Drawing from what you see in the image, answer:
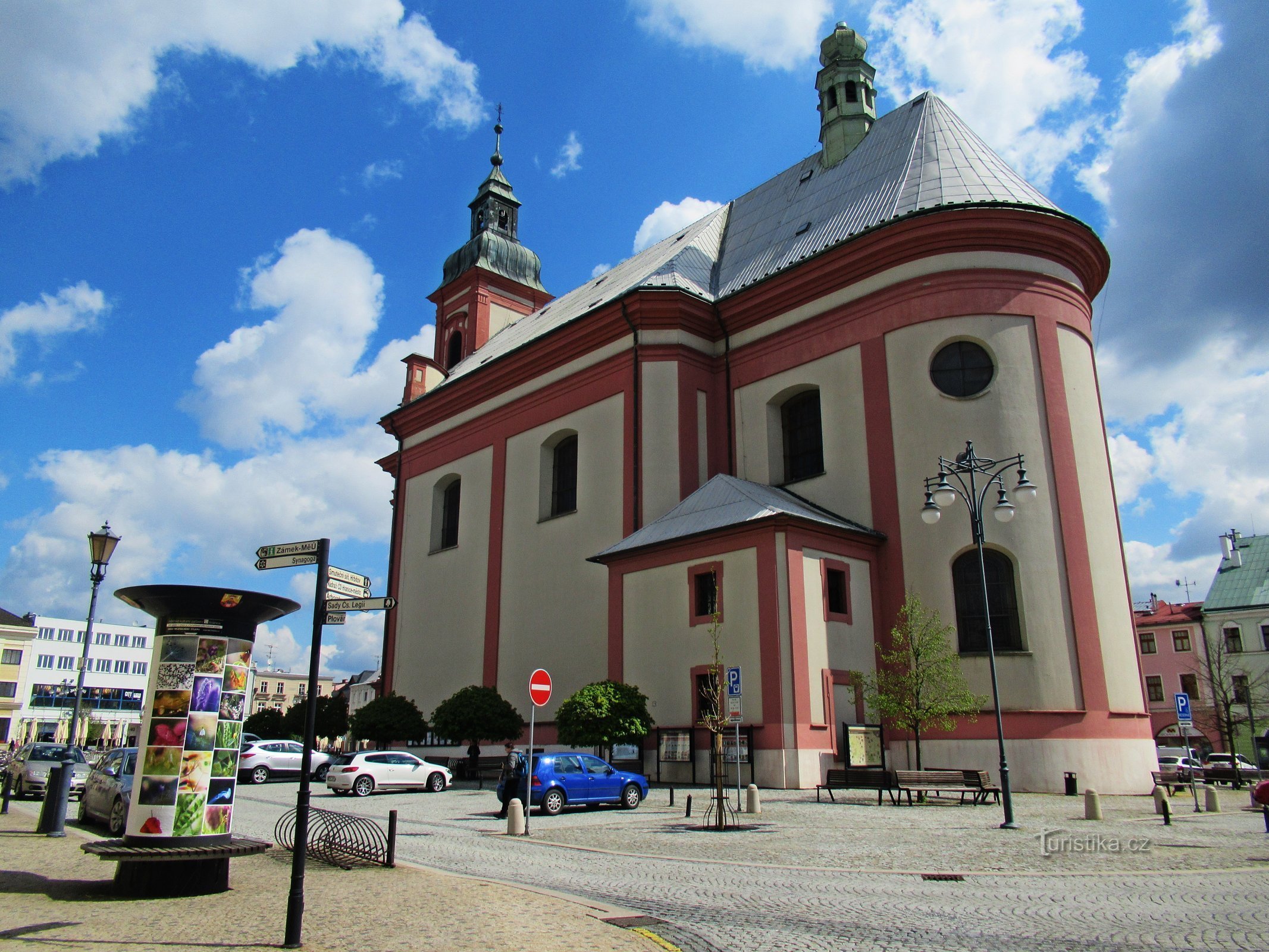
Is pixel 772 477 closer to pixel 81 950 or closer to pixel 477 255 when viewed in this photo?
pixel 81 950

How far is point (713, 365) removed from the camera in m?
29.4

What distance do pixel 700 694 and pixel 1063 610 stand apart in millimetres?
8659

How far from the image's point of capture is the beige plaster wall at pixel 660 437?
27.3 metres

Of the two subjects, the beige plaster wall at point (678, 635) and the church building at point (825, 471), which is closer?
the church building at point (825, 471)

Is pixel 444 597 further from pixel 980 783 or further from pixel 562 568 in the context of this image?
pixel 980 783

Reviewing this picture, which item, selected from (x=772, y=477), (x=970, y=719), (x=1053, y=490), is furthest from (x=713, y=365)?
(x=970, y=719)

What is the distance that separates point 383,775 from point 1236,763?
28.9 metres

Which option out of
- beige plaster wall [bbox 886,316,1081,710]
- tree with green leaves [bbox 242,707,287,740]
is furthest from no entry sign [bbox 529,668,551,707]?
tree with green leaves [bbox 242,707,287,740]

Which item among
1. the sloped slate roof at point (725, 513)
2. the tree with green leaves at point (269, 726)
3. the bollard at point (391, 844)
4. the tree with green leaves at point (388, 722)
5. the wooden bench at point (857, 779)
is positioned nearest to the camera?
the bollard at point (391, 844)

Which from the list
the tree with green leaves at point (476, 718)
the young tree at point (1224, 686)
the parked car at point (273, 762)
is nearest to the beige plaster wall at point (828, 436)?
the tree with green leaves at point (476, 718)

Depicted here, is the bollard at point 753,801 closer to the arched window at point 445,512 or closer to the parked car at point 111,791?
the parked car at point 111,791

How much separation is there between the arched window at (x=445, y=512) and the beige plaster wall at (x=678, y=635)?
1464 centimetres
